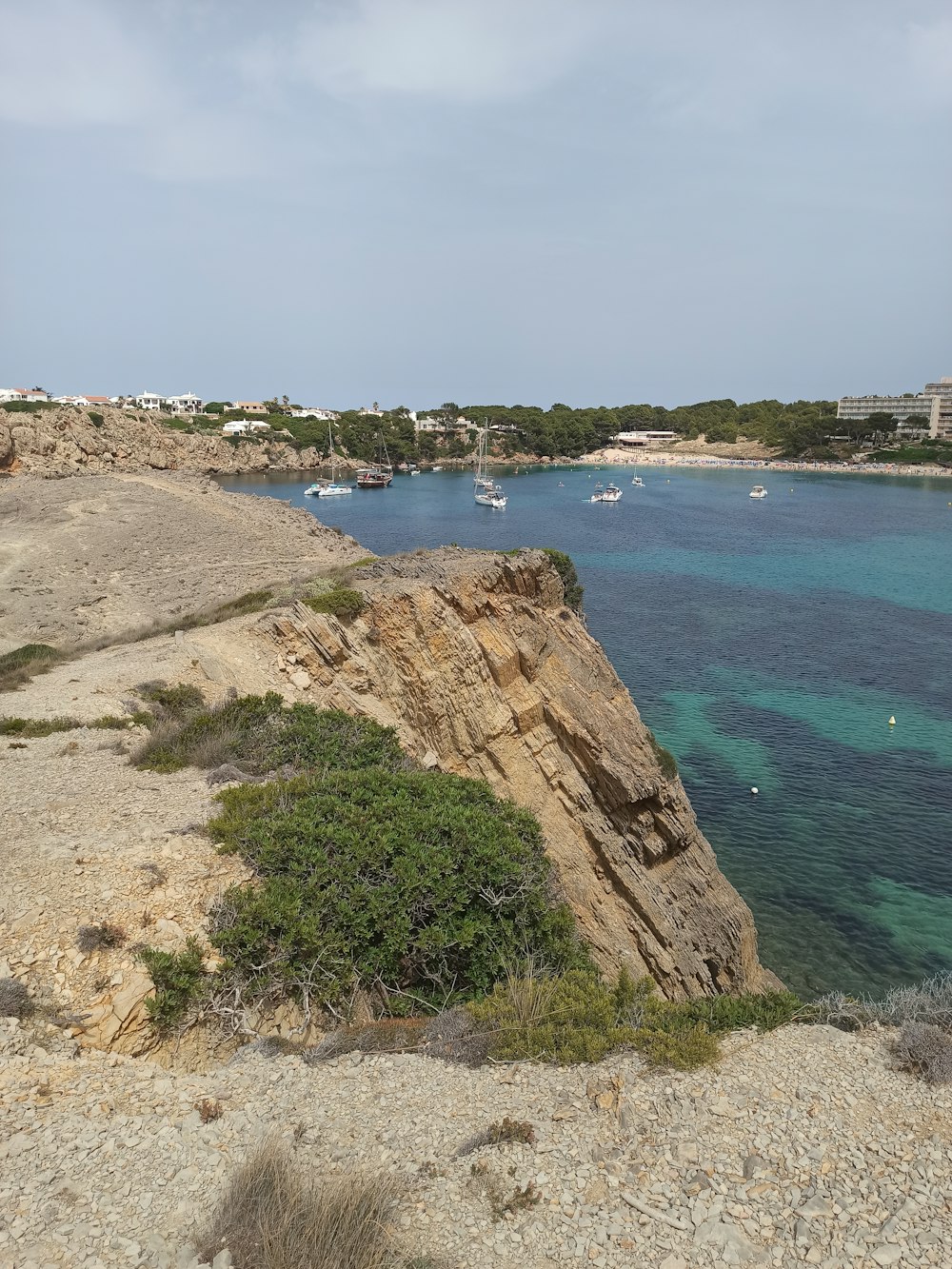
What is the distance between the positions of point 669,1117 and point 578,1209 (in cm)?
136

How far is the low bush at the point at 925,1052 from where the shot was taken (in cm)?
788

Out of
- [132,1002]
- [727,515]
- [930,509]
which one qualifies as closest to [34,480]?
[132,1002]

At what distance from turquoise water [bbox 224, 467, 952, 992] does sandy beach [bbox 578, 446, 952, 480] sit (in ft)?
219

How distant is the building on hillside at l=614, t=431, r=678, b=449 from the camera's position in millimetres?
188250

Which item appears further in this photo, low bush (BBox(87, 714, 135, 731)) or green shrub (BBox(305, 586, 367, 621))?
green shrub (BBox(305, 586, 367, 621))

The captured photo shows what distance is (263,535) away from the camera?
4900 centimetres

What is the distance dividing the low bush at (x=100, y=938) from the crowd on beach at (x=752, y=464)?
165 meters

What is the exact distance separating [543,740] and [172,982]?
37.1ft

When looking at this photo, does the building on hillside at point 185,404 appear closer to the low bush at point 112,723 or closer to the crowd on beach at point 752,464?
the crowd on beach at point 752,464

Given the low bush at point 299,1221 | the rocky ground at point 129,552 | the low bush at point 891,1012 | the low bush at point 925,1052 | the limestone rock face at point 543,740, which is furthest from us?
the rocky ground at point 129,552

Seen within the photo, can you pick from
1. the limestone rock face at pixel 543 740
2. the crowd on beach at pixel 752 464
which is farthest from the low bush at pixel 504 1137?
the crowd on beach at pixel 752 464

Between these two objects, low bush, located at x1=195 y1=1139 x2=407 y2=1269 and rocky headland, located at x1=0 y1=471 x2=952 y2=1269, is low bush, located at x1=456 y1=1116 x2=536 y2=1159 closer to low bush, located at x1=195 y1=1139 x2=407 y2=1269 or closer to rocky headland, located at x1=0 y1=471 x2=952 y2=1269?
rocky headland, located at x1=0 y1=471 x2=952 y2=1269

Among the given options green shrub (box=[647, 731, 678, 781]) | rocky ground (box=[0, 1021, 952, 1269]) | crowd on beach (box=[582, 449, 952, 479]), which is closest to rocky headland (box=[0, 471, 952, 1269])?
rocky ground (box=[0, 1021, 952, 1269])

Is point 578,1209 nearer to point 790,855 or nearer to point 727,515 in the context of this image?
point 790,855
